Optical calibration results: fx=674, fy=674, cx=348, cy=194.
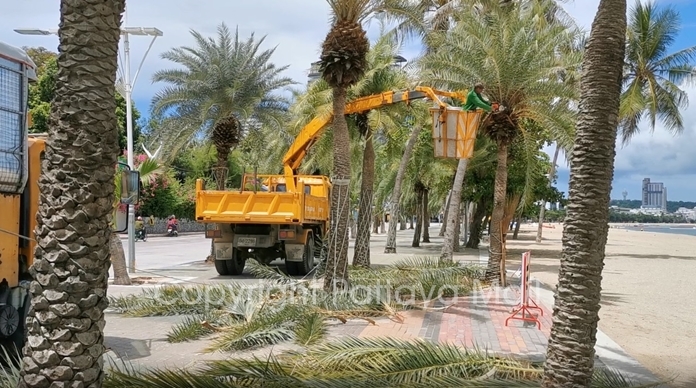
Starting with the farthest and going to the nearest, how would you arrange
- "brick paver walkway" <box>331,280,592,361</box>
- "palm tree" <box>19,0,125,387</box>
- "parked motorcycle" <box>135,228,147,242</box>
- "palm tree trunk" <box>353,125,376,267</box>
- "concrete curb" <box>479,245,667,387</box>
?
1. "parked motorcycle" <box>135,228,147,242</box>
2. "palm tree trunk" <box>353,125,376,267</box>
3. "brick paver walkway" <box>331,280,592,361</box>
4. "concrete curb" <box>479,245,667,387</box>
5. "palm tree" <box>19,0,125,387</box>

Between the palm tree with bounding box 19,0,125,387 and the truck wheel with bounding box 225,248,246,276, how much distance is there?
44.5 feet

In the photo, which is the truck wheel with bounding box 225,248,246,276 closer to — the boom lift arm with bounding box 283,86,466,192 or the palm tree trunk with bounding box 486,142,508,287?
the boom lift arm with bounding box 283,86,466,192

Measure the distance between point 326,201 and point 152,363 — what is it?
12037 mm

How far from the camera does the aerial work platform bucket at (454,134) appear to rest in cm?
1145

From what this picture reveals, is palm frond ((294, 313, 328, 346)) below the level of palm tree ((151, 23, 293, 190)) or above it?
below

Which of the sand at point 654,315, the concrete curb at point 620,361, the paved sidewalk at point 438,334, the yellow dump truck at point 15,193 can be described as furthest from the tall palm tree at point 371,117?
the yellow dump truck at point 15,193

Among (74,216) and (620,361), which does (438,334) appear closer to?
(620,361)

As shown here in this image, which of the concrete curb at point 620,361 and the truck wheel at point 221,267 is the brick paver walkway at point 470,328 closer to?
the concrete curb at point 620,361

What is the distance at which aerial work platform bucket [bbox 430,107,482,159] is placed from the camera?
451 inches

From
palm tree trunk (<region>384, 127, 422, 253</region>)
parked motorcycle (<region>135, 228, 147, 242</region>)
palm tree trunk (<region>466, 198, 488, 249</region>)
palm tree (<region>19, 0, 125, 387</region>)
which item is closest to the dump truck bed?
palm tree trunk (<region>384, 127, 422, 253</region>)

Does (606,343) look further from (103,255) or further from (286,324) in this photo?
(103,255)

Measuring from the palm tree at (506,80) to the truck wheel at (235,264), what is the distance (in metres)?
6.43

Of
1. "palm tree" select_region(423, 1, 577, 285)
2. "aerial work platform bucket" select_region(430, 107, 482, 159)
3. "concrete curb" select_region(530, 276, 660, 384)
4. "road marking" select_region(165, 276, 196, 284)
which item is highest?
"palm tree" select_region(423, 1, 577, 285)

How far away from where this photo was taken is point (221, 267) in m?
17.3
